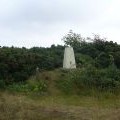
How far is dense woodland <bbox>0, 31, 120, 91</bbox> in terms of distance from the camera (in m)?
18.7

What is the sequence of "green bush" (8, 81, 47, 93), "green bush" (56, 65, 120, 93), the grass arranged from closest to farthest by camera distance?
the grass → "green bush" (8, 81, 47, 93) → "green bush" (56, 65, 120, 93)

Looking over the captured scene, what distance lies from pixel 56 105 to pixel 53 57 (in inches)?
251

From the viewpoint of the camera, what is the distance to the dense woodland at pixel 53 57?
18656 millimetres

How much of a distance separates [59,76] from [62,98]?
2304 mm

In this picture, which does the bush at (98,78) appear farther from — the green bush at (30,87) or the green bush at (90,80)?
the green bush at (30,87)

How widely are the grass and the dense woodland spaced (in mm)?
810

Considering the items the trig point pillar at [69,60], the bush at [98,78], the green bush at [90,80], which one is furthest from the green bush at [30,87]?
the trig point pillar at [69,60]

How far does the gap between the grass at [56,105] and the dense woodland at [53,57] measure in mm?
810

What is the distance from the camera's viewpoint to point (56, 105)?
14.5 m

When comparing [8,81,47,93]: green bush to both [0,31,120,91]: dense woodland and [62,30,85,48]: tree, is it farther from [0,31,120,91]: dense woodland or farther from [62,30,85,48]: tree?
[62,30,85,48]: tree

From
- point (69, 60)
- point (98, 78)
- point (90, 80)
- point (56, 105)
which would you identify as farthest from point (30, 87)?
point (56, 105)

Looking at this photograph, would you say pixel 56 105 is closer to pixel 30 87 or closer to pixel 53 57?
pixel 30 87

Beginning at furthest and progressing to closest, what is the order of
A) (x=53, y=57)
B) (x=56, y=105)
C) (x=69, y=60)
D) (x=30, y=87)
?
1. (x=53, y=57)
2. (x=69, y=60)
3. (x=30, y=87)
4. (x=56, y=105)

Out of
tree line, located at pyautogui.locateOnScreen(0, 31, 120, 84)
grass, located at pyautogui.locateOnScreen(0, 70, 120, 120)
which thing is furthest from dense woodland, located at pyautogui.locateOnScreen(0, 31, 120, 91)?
grass, located at pyautogui.locateOnScreen(0, 70, 120, 120)
